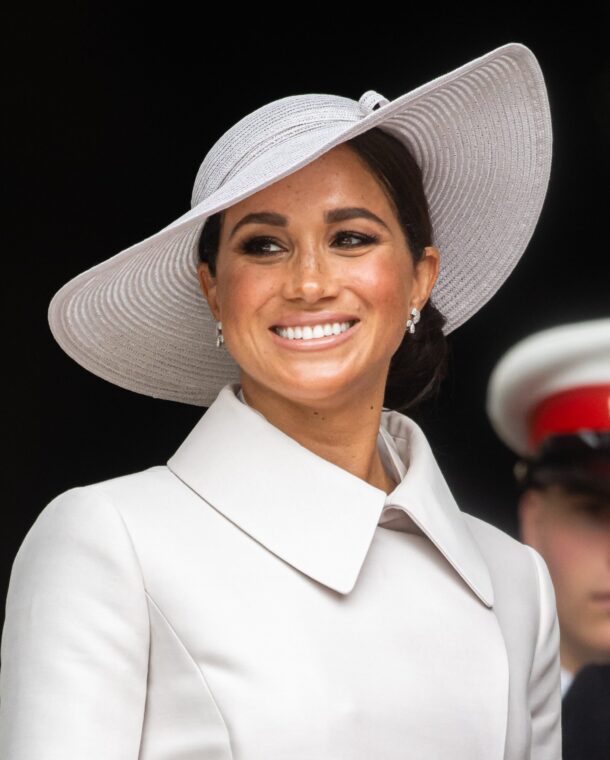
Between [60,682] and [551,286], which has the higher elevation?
[551,286]

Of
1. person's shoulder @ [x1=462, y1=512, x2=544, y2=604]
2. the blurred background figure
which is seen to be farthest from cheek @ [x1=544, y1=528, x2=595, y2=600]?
person's shoulder @ [x1=462, y1=512, x2=544, y2=604]

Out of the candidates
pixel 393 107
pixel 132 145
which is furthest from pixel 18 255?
pixel 393 107

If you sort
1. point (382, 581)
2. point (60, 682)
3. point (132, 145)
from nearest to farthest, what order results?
point (60, 682), point (382, 581), point (132, 145)

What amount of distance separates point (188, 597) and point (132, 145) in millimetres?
1445

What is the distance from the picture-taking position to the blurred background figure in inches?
104

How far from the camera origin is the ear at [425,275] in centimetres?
226

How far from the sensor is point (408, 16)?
3.16 metres

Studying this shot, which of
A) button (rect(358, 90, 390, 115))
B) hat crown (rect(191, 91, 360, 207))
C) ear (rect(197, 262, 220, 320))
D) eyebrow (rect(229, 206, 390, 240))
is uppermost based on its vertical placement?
button (rect(358, 90, 390, 115))

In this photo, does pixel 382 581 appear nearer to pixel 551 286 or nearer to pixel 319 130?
pixel 319 130

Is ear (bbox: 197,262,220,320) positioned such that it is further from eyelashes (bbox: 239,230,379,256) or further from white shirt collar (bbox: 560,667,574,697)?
white shirt collar (bbox: 560,667,574,697)

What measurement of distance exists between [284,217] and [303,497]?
0.35 m

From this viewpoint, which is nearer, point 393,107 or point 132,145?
point 393,107

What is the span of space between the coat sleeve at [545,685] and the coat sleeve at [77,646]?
61cm

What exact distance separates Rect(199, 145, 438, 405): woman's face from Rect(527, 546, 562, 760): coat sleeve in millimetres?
405
